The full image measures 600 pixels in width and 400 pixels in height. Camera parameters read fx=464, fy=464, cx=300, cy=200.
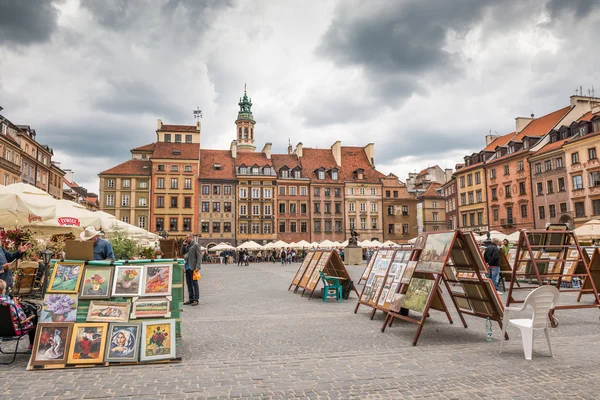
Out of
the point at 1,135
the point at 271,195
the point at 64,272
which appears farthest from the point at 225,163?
the point at 64,272

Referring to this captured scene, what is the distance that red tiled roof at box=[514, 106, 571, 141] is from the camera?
48041mm

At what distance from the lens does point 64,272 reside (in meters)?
6.60

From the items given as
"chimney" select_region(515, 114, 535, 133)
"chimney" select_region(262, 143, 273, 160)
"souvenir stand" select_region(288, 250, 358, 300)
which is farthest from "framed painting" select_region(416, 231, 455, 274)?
"chimney" select_region(262, 143, 273, 160)

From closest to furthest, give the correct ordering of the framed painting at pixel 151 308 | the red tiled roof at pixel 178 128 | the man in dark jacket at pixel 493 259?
the framed painting at pixel 151 308
the man in dark jacket at pixel 493 259
the red tiled roof at pixel 178 128


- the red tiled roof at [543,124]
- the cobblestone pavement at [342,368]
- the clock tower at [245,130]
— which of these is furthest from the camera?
the clock tower at [245,130]

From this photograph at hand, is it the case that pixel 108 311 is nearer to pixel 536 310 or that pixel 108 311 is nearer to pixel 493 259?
pixel 536 310

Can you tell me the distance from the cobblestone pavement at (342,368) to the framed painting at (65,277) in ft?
3.54

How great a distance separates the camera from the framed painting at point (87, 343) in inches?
240

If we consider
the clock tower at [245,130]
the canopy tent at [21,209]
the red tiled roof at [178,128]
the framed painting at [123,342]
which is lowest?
the framed painting at [123,342]

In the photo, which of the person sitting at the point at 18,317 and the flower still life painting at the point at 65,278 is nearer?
the person sitting at the point at 18,317

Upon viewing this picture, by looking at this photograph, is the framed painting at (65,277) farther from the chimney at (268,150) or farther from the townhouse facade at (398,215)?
the townhouse facade at (398,215)

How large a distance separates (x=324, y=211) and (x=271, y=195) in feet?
25.7

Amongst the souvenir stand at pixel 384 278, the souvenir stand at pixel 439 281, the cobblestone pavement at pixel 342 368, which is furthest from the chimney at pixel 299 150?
the souvenir stand at pixel 439 281

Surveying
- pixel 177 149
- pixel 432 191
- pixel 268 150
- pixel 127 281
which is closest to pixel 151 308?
pixel 127 281
